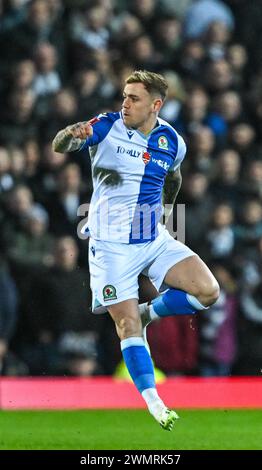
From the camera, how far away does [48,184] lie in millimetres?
12016

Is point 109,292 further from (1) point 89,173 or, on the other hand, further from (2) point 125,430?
(1) point 89,173

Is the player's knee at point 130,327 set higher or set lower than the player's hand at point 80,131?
lower

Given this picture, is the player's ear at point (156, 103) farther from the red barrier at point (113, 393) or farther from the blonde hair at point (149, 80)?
the red barrier at point (113, 393)

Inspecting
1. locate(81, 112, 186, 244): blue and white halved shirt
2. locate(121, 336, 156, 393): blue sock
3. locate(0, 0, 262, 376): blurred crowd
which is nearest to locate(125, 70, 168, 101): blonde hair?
locate(81, 112, 186, 244): blue and white halved shirt

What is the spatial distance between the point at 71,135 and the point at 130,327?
1387 millimetres

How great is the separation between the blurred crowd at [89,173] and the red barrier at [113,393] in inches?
11.7

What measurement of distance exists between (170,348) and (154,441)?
375 centimetres

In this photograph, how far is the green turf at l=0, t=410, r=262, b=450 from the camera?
8016 millimetres

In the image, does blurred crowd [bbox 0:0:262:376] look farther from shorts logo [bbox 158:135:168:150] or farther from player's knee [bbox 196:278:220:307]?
player's knee [bbox 196:278:220:307]

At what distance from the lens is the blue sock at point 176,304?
7945mm

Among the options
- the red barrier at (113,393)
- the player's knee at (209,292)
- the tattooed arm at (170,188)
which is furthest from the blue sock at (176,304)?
the red barrier at (113,393)

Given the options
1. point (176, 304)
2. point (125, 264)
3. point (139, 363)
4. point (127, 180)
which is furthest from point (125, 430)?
point (127, 180)

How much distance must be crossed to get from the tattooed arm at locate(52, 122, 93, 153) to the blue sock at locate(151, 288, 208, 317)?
1369 millimetres

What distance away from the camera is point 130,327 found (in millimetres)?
7754
